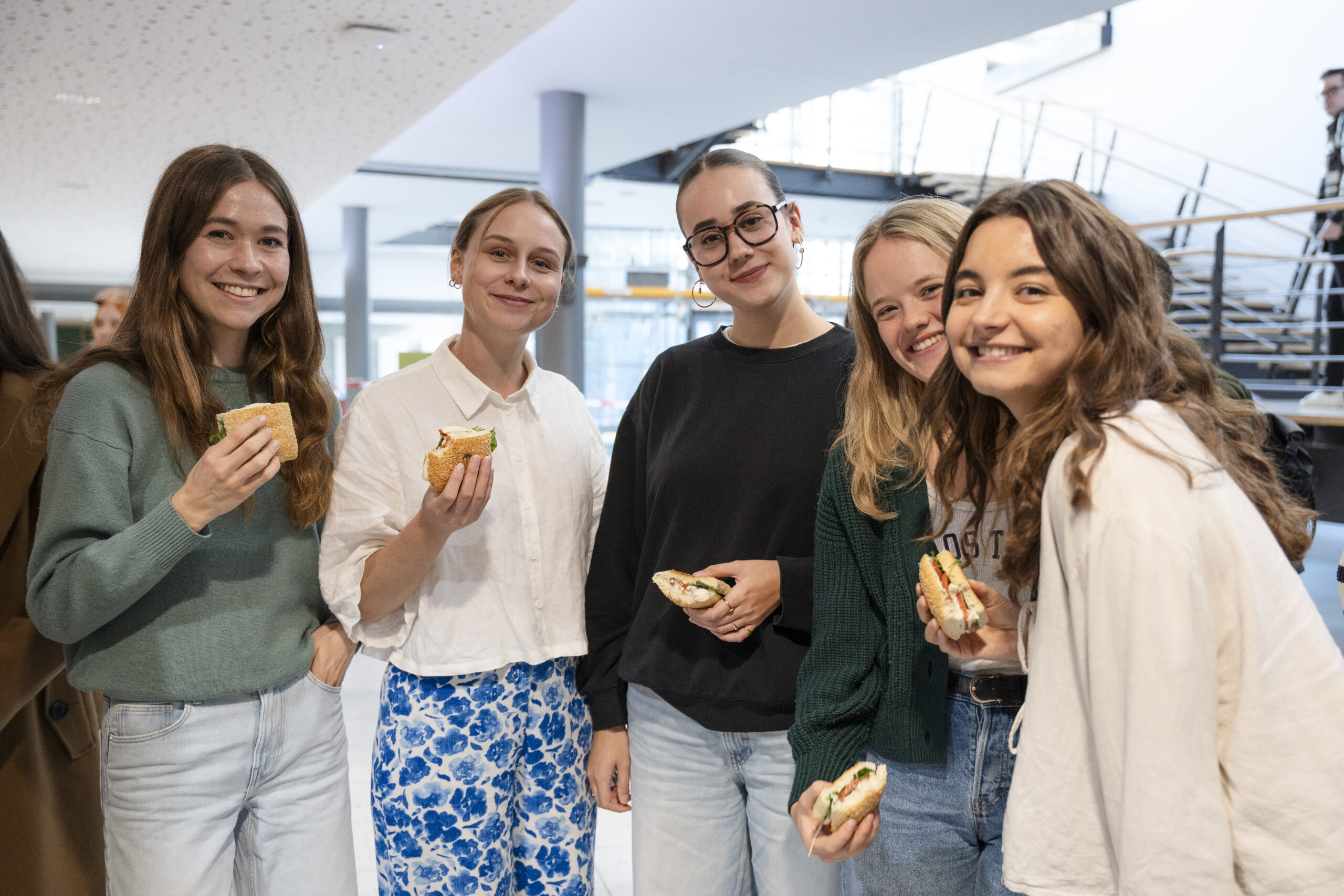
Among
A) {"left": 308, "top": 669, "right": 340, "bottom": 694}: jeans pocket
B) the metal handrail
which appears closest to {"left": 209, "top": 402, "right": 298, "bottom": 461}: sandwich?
{"left": 308, "top": 669, "right": 340, "bottom": 694}: jeans pocket

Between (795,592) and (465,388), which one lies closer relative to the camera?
(795,592)

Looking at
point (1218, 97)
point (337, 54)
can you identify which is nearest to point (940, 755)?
point (337, 54)

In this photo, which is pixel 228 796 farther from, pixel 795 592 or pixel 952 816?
pixel 952 816

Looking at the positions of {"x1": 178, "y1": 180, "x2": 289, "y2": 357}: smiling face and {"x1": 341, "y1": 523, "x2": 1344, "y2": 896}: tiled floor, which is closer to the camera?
{"x1": 178, "y1": 180, "x2": 289, "y2": 357}: smiling face

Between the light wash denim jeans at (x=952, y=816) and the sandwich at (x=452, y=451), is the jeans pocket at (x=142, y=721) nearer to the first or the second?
the sandwich at (x=452, y=451)

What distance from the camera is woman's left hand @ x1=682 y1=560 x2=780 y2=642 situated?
1.53m

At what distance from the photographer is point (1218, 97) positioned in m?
11.0

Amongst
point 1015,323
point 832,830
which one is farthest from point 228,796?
point 1015,323

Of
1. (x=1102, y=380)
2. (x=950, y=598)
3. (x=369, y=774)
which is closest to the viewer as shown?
(x=1102, y=380)

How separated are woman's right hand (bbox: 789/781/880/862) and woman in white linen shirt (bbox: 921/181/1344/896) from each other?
0.27 metres

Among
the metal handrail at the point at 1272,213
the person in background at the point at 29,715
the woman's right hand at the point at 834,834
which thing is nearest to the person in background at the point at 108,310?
the person in background at the point at 29,715

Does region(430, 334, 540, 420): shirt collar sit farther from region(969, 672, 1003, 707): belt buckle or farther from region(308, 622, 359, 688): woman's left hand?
region(969, 672, 1003, 707): belt buckle

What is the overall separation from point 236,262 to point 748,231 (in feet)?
3.07

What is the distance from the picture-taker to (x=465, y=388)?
5.95ft
